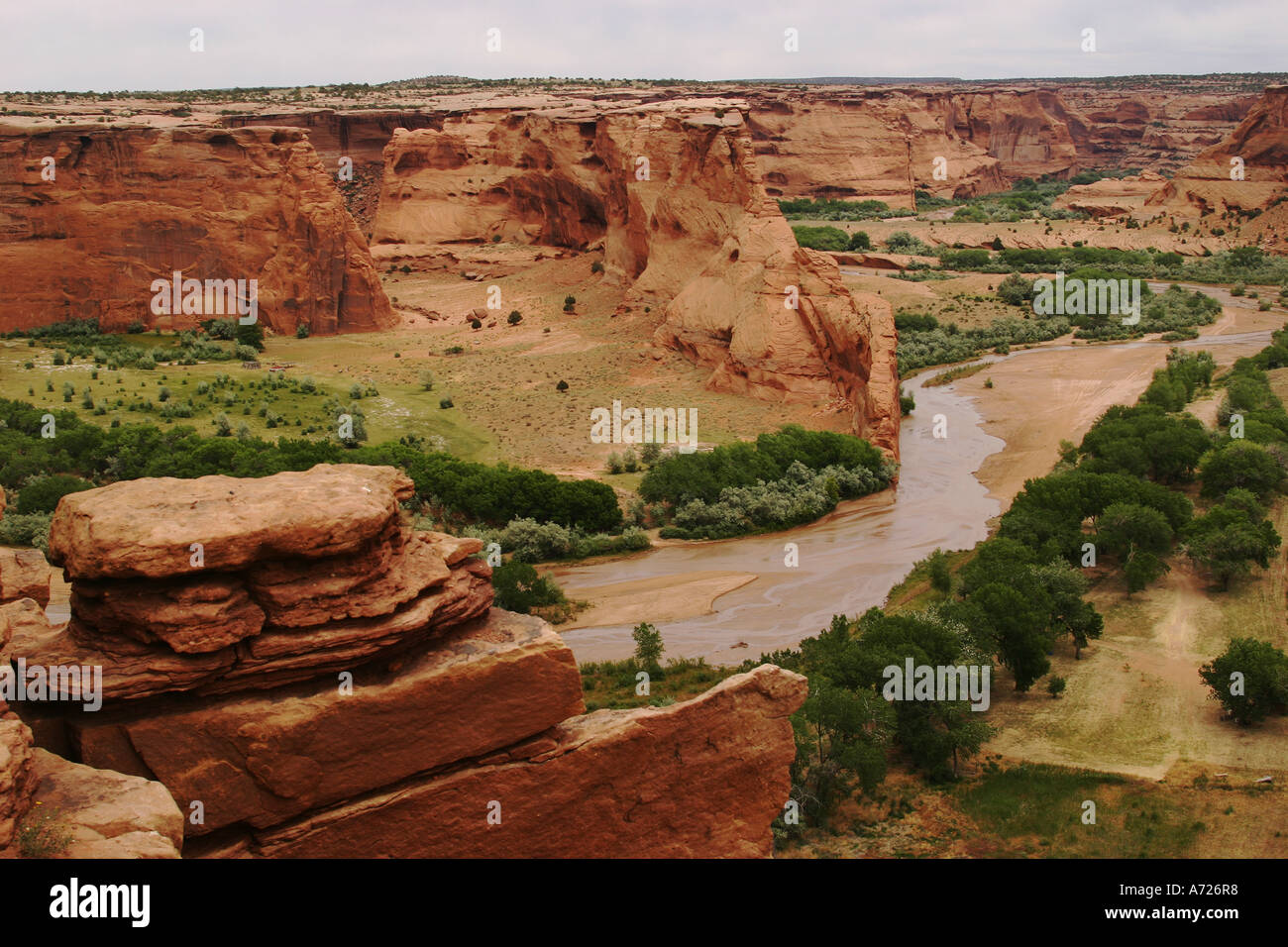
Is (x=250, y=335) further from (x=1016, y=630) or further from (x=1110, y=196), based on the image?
(x=1110, y=196)

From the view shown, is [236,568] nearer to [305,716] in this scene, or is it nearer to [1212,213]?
[305,716]

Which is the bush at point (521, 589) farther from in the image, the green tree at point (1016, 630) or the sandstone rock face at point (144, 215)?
the sandstone rock face at point (144, 215)

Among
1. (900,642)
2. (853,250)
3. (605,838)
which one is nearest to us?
(605,838)

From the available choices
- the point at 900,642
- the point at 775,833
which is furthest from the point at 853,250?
the point at 775,833

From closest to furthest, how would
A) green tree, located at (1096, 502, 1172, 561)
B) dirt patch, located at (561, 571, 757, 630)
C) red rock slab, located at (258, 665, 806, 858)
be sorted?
red rock slab, located at (258, 665, 806, 858)
dirt patch, located at (561, 571, 757, 630)
green tree, located at (1096, 502, 1172, 561)

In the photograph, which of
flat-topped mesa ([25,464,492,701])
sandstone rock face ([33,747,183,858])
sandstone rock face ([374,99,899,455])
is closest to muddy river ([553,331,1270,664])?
sandstone rock face ([374,99,899,455])

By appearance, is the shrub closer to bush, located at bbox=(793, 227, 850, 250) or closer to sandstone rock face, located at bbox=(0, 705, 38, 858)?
sandstone rock face, located at bbox=(0, 705, 38, 858)
